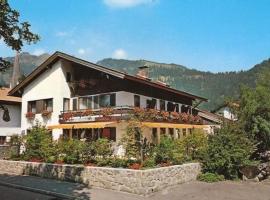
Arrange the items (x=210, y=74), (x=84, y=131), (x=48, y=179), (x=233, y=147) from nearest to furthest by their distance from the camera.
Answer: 1. (x=48, y=179)
2. (x=233, y=147)
3. (x=84, y=131)
4. (x=210, y=74)

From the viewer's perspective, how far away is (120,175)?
18922mm

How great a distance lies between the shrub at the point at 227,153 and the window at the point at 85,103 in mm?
14977

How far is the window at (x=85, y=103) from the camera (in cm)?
3591

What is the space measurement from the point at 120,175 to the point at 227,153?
8115 millimetres

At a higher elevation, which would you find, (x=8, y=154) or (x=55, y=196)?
(x=8, y=154)

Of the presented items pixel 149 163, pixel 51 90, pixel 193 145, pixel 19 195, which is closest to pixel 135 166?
pixel 149 163

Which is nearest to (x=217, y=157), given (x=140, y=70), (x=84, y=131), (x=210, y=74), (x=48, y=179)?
(x=48, y=179)

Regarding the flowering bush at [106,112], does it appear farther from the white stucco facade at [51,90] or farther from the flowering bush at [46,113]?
the flowering bush at [46,113]

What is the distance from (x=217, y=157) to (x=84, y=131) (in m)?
15.4

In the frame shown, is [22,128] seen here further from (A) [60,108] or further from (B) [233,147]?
(B) [233,147]

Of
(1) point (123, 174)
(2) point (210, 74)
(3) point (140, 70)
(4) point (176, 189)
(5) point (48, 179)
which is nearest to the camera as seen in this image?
(1) point (123, 174)

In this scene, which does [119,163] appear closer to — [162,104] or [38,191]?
[38,191]

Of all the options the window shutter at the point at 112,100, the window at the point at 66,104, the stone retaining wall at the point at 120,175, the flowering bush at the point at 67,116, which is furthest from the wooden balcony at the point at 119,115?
the stone retaining wall at the point at 120,175

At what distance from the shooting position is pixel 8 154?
94.9ft
